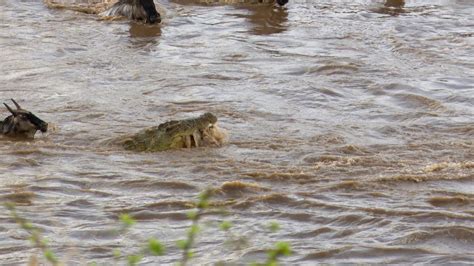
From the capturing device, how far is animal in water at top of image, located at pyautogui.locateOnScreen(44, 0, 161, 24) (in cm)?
1598

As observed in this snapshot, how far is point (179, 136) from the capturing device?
30.7 ft

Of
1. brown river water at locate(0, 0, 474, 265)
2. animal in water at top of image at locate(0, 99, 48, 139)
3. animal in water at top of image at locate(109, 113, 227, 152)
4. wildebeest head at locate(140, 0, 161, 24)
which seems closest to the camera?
brown river water at locate(0, 0, 474, 265)

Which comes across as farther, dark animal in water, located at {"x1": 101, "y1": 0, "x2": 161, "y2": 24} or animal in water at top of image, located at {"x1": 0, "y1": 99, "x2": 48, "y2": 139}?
dark animal in water, located at {"x1": 101, "y1": 0, "x2": 161, "y2": 24}

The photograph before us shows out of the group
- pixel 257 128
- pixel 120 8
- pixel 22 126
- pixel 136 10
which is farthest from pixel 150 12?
pixel 22 126

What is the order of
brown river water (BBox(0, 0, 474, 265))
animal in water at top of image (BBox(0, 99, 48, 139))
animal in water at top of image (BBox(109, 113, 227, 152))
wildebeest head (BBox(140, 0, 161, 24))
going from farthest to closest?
wildebeest head (BBox(140, 0, 161, 24)) → animal in water at top of image (BBox(0, 99, 48, 139)) → animal in water at top of image (BBox(109, 113, 227, 152)) → brown river water (BBox(0, 0, 474, 265))

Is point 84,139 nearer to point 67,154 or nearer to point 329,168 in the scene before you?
point 67,154

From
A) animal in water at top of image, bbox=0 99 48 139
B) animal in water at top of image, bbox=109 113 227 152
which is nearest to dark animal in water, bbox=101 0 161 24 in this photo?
animal in water at top of image, bbox=0 99 48 139

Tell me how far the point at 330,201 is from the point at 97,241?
183cm

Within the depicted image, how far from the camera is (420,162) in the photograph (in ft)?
29.1

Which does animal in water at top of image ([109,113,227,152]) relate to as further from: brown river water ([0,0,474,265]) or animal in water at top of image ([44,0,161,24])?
animal in water at top of image ([44,0,161,24])

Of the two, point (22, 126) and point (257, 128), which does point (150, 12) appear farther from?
point (22, 126)

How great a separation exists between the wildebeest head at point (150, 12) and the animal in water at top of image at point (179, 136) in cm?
646

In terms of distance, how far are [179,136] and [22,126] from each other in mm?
1442

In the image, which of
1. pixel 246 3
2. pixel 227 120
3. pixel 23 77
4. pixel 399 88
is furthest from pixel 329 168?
pixel 246 3
